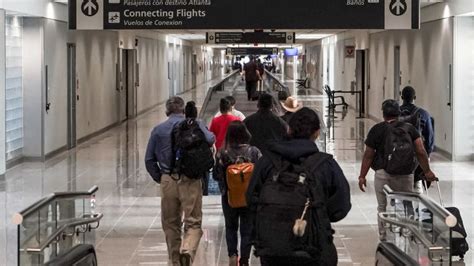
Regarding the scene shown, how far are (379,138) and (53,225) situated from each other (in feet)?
13.1

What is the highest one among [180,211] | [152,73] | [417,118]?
[152,73]

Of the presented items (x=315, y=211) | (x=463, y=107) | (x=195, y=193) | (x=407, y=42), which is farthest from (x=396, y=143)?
(x=407, y=42)

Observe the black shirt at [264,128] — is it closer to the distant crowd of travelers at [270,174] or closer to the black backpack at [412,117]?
the distant crowd of travelers at [270,174]

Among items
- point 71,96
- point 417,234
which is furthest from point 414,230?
point 71,96

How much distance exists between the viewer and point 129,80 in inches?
1334

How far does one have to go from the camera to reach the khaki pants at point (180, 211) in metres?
8.80

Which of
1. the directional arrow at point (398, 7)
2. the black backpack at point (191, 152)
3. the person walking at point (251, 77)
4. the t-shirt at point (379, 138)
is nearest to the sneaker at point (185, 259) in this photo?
the black backpack at point (191, 152)

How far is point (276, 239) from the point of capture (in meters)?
5.29

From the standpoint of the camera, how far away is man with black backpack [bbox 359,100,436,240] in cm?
966

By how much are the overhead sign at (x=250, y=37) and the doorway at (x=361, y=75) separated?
9.31 feet

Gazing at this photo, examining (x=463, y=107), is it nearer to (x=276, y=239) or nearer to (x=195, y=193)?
(x=195, y=193)

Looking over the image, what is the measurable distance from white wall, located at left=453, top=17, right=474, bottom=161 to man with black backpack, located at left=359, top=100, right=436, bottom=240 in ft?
34.2

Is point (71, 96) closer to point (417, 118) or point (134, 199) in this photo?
point (134, 199)

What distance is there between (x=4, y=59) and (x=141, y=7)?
4.73 meters
